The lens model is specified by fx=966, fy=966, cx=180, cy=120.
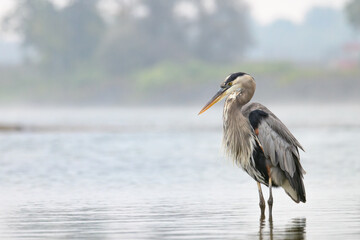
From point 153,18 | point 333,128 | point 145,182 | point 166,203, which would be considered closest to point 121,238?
point 166,203

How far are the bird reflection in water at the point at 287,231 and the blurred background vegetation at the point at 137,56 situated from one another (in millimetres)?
82421

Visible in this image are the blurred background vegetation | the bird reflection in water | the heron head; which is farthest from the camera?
the blurred background vegetation

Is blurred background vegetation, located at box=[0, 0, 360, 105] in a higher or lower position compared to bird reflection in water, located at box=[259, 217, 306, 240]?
higher

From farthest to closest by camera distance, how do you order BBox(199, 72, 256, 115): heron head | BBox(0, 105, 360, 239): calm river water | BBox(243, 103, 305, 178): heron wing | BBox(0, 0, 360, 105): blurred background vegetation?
BBox(0, 0, 360, 105): blurred background vegetation, BBox(199, 72, 256, 115): heron head, BBox(243, 103, 305, 178): heron wing, BBox(0, 105, 360, 239): calm river water

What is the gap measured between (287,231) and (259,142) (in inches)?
67.0

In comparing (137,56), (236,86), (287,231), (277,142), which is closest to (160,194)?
(236,86)

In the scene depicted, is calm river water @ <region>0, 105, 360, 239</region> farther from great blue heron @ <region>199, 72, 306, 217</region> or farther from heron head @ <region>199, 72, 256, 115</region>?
heron head @ <region>199, 72, 256, 115</region>

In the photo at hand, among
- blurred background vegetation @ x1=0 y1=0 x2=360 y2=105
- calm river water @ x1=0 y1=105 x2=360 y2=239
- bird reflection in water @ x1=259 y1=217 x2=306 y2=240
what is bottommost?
Answer: bird reflection in water @ x1=259 y1=217 x2=306 y2=240

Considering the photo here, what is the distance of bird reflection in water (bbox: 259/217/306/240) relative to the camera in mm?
9195

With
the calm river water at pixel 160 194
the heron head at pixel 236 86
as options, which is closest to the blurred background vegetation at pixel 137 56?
the calm river water at pixel 160 194

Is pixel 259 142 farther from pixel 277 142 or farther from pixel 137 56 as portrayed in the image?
pixel 137 56

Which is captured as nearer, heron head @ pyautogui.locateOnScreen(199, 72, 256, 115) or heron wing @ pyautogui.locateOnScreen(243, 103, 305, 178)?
heron wing @ pyautogui.locateOnScreen(243, 103, 305, 178)

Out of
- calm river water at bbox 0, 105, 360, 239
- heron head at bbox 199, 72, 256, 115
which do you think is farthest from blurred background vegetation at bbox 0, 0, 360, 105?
heron head at bbox 199, 72, 256, 115

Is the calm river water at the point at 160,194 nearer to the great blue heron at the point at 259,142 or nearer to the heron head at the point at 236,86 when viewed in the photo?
the great blue heron at the point at 259,142
